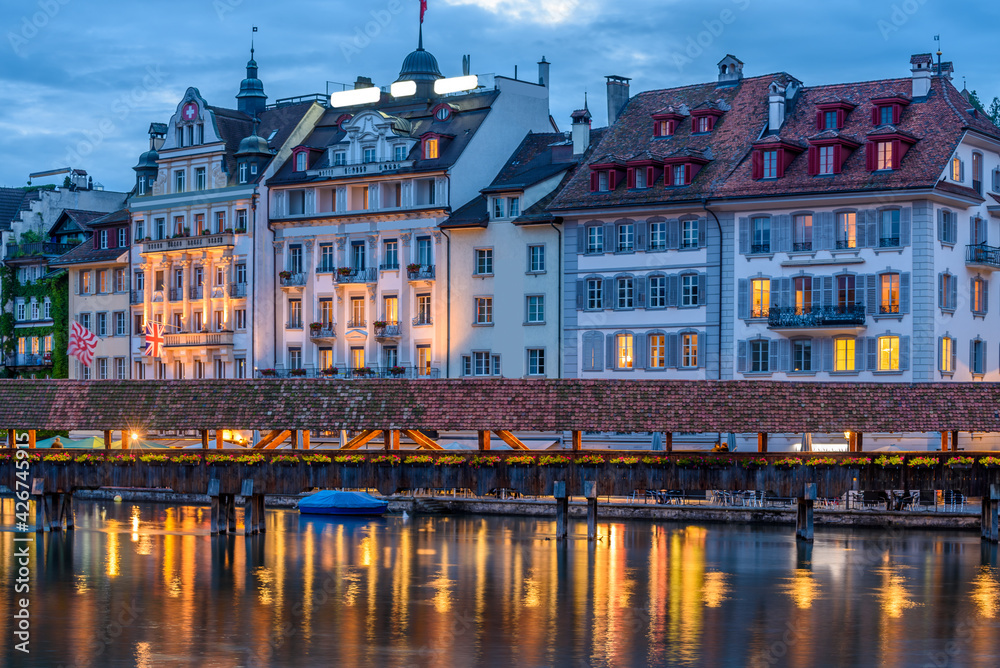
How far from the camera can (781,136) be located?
6681 centimetres

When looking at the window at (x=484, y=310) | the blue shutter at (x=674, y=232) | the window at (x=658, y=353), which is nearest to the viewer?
the blue shutter at (x=674, y=232)

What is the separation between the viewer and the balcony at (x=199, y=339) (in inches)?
3179

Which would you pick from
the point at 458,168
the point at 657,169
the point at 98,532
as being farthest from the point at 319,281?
the point at 98,532

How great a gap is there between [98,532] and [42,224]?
4308cm

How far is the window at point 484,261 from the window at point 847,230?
16.2 metres

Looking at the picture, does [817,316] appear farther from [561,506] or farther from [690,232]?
[561,506]

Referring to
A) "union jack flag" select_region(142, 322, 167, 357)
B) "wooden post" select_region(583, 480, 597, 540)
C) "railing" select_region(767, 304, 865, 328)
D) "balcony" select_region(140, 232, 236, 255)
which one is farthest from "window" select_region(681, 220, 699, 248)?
"union jack flag" select_region(142, 322, 167, 357)

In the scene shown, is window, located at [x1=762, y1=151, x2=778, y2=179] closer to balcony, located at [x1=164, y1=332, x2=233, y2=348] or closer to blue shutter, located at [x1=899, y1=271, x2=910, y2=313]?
blue shutter, located at [x1=899, y1=271, x2=910, y2=313]

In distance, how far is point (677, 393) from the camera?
4984 centimetres

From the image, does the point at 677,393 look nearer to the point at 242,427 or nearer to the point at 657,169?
the point at 242,427

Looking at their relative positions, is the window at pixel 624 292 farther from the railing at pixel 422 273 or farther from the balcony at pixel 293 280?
the balcony at pixel 293 280

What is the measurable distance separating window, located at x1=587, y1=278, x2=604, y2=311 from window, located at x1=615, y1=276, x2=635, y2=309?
2.31 ft

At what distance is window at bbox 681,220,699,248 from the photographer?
67.2m

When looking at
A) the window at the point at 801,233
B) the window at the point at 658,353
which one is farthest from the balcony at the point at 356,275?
the window at the point at 801,233
